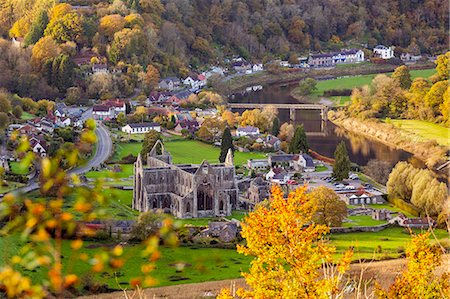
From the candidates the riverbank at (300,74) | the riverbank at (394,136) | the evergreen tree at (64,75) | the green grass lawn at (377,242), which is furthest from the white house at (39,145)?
the riverbank at (300,74)

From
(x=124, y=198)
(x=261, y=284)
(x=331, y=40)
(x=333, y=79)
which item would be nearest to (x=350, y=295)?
(x=261, y=284)

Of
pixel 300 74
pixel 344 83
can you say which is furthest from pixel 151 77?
pixel 300 74

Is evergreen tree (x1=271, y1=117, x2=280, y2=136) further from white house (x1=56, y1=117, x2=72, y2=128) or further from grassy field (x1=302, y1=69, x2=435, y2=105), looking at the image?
grassy field (x1=302, y1=69, x2=435, y2=105)

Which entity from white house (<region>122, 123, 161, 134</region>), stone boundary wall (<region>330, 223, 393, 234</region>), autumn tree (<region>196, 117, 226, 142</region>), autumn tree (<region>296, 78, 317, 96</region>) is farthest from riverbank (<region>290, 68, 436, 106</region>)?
stone boundary wall (<region>330, 223, 393, 234</region>)

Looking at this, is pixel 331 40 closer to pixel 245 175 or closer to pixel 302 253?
pixel 245 175

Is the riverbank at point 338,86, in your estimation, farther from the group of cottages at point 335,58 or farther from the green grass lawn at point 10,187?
the green grass lawn at point 10,187

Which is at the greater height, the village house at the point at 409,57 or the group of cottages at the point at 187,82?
the village house at the point at 409,57

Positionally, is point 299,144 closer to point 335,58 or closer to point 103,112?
point 103,112
